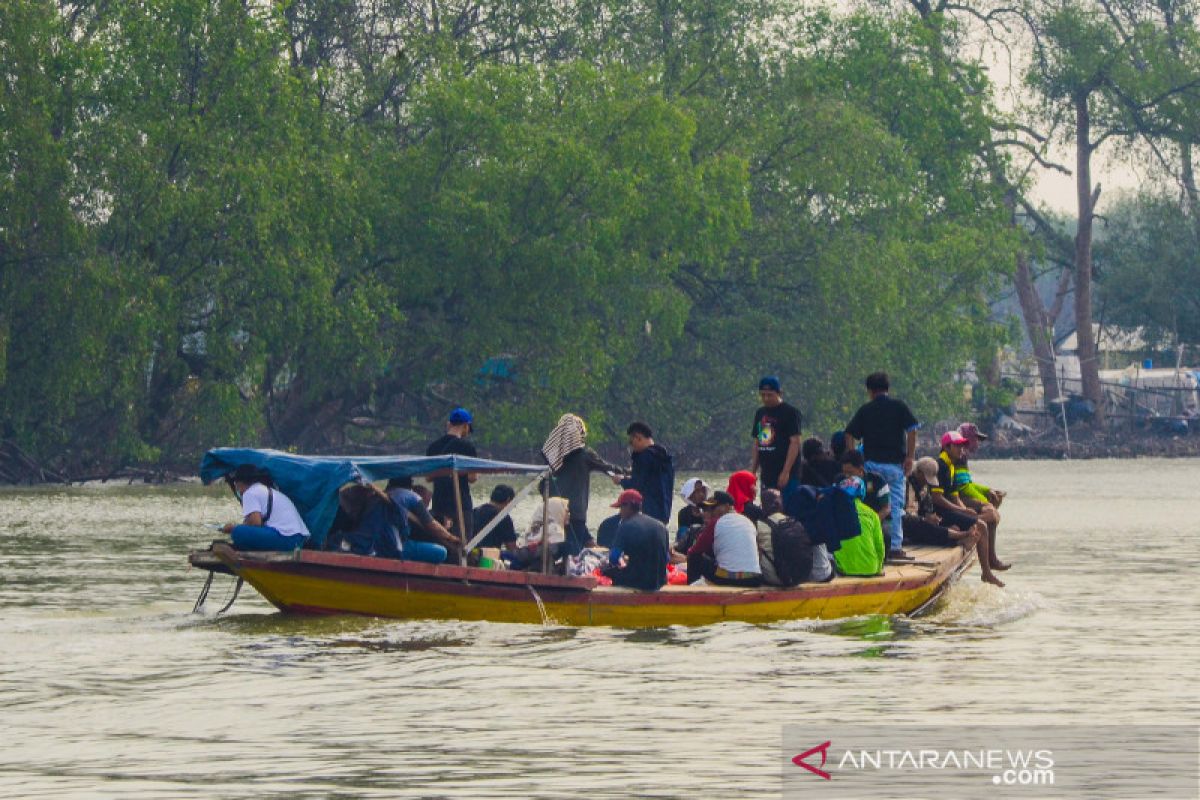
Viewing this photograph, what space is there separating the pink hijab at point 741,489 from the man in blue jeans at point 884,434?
1003 millimetres

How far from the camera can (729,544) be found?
1634 centimetres

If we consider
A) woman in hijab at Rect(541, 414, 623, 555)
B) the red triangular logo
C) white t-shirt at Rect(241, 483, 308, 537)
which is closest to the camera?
the red triangular logo

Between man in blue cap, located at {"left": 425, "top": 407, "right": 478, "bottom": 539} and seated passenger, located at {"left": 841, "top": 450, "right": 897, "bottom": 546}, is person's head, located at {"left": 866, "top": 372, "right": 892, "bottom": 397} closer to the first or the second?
seated passenger, located at {"left": 841, "top": 450, "right": 897, "bottom": 546}

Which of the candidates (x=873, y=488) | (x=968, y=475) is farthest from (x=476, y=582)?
(x=968, y=475)

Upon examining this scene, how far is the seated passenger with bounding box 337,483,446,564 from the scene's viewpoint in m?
16.1

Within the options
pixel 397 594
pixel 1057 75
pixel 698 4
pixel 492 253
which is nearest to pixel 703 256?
pixel 492 253

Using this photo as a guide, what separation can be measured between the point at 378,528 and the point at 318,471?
0.65m

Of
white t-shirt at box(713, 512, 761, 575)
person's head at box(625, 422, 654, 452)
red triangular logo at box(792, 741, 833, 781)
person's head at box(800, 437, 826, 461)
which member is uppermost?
person's head at box(625, 422, 654, 452)

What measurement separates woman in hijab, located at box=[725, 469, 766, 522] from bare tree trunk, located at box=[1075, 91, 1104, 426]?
164 ft

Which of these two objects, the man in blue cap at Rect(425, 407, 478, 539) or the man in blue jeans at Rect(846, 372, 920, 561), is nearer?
the man in blue cap at Rect(425, 407, 478, 539)

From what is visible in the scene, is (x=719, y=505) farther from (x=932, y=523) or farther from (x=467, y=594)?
(x=932, y=523)

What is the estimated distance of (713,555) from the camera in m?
16.5

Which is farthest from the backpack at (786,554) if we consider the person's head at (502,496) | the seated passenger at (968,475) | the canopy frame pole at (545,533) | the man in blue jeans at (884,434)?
the seated passenger at (968,475)

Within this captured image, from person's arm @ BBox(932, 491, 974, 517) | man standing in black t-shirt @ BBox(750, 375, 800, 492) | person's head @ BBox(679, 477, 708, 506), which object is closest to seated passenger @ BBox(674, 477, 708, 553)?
person's head @ BBox(679, 477, 708, 506)
